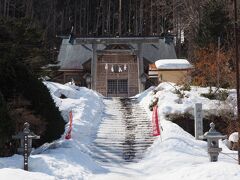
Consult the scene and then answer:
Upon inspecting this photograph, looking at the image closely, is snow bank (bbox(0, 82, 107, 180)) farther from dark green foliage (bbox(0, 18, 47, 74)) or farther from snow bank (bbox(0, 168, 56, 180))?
dark green foliage (bbox(0, 18, 47, 74))

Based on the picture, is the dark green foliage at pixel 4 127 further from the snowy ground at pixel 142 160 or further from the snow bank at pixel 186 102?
the snow bank at pixel 186 102

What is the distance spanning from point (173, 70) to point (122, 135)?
12.2 m

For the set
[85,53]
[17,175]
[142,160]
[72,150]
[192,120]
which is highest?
[85,53]

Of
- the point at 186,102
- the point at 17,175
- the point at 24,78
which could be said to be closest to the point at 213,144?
the point at 17,175

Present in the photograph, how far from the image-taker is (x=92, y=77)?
3178 cm

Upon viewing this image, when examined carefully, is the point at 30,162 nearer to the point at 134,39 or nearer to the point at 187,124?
the point at 187,124

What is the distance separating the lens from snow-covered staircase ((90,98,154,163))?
16.2 m

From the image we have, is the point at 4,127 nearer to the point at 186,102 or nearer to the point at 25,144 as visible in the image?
the point at 25,144

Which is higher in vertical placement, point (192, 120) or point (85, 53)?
point (85, 53)

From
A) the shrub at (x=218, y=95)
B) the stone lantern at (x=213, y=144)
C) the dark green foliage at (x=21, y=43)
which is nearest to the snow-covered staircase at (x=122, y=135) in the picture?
the shrub at (x=218, y=95)

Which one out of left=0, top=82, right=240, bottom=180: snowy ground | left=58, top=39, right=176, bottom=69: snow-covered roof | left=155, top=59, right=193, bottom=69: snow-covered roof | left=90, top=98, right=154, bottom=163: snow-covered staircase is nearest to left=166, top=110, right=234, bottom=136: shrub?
left=0, top=82, right=240, bottom=180: snowy ground

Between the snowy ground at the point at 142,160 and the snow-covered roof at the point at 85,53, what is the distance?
11.9 metres

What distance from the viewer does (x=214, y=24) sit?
104ft

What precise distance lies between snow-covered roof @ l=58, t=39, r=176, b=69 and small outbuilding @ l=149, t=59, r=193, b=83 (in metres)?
7.63
